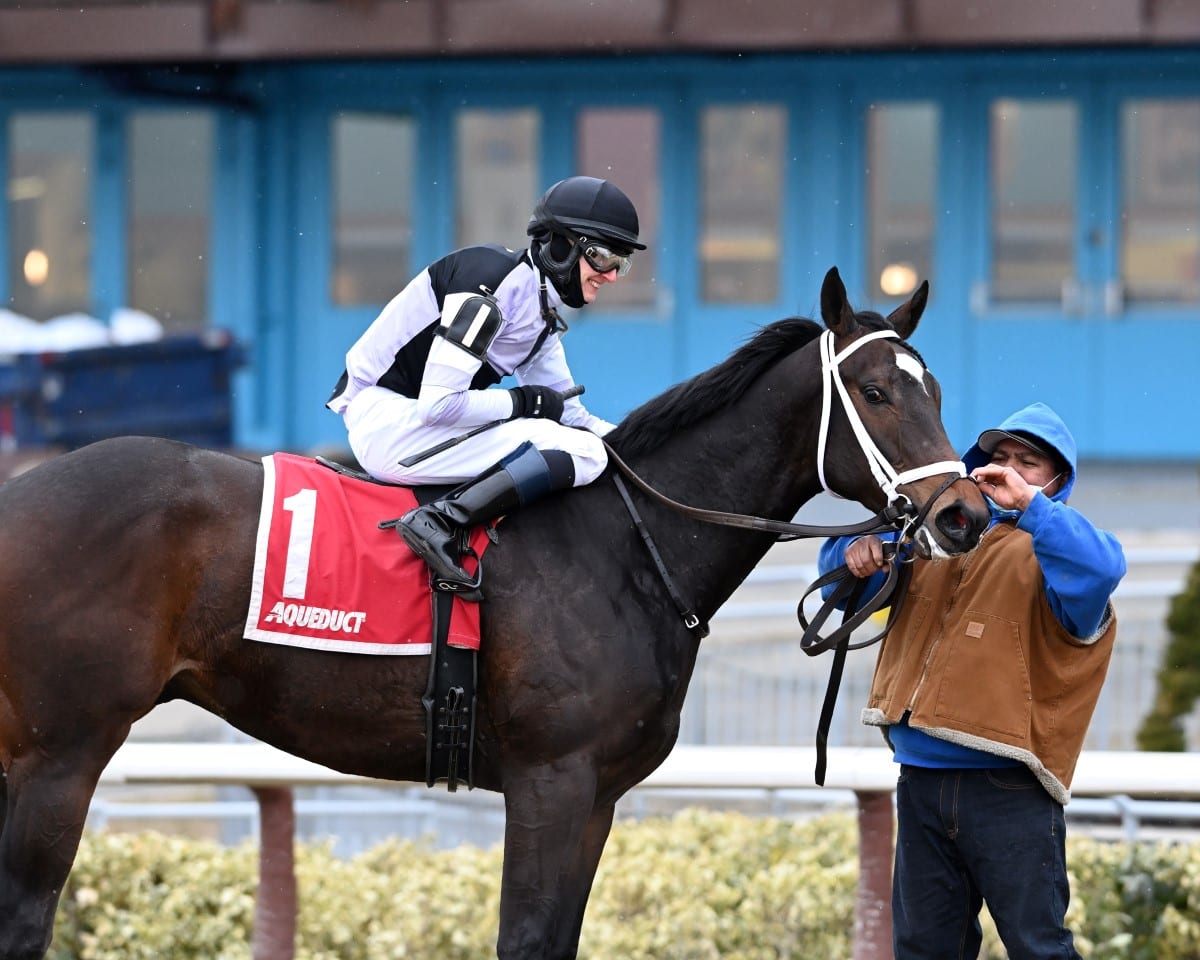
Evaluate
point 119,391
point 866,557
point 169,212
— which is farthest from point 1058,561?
point 169,212

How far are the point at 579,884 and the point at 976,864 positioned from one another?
3.17ft

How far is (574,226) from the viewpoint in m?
4.11

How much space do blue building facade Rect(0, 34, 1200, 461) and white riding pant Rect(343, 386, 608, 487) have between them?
9.86 m

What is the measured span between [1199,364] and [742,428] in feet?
34.5

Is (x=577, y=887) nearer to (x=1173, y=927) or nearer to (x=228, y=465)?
(x=228, y=465)

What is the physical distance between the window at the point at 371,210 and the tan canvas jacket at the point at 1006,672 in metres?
11.3

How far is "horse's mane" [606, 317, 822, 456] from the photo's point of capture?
4.20m

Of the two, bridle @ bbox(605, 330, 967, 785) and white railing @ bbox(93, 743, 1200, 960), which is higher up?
bridle @ bbox(605, 330, 967, 785)

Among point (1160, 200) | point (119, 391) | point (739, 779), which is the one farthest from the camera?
point (1160, 200)

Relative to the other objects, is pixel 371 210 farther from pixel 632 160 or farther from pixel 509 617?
pixel 509 617

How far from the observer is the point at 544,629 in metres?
3.95

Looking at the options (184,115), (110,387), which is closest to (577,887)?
(110,387)

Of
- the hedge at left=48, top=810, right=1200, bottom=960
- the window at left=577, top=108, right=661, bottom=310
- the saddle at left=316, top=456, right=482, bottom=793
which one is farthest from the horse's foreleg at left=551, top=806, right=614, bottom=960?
the window at left=577, top=108, right=661, bottom=310

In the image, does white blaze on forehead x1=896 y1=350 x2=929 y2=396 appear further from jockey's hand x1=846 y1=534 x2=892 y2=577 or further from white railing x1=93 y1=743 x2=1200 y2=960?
white railing x1=93 y1=743 x2=1200 y2=960
